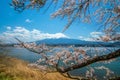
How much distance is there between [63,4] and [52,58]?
4.02 ft

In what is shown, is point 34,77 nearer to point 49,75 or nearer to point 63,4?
point 49,75

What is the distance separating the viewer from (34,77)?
12.8 m

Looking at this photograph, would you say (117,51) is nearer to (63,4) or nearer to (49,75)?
(63,4)

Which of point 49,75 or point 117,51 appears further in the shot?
point 49,75

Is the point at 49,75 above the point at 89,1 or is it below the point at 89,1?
below

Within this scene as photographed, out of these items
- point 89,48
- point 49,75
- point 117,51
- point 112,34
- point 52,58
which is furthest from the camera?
point 49,75

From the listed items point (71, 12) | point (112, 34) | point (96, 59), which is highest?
point (71, 12)

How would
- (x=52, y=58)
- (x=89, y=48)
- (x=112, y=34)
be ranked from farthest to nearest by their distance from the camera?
(x=89, y=48)
(x=52, y=58)
(x=112, y=34)

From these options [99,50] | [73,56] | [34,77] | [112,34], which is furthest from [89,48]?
[34,77]

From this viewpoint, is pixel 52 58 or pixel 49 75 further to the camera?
pixel 49 75

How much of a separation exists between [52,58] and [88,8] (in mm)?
1352

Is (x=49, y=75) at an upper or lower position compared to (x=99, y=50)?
lower

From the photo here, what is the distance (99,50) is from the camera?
22.0ft

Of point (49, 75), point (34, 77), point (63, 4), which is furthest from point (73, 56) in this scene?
point (49, 75)
